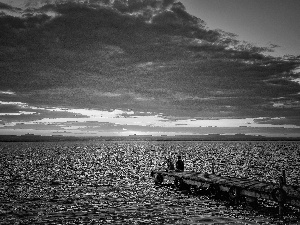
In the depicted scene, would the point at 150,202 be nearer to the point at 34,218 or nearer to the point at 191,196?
the point at 191,196

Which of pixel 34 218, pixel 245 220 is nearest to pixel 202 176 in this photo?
pixel 245 220

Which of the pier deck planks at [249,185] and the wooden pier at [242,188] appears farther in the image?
the wooden pier at [242,188]

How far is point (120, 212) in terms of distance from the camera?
2298 centimetres

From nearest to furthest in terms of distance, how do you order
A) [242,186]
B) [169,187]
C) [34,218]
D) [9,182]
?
1. [34,218]
2. [242,186]
3. [169,187]
4. [9,182]

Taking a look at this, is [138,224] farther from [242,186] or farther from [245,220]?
[242,186]

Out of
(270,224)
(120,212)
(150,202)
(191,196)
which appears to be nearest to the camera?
(270,224)

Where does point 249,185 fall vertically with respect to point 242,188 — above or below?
above

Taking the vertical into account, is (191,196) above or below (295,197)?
below

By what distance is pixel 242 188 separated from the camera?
24922 millimetres

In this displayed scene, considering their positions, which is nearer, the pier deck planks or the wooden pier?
the pier deck planks

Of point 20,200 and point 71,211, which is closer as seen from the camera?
point 71,211

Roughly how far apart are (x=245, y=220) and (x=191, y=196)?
9.81 m

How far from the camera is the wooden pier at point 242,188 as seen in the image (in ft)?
69.7

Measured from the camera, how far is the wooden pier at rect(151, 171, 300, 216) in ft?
69.7
